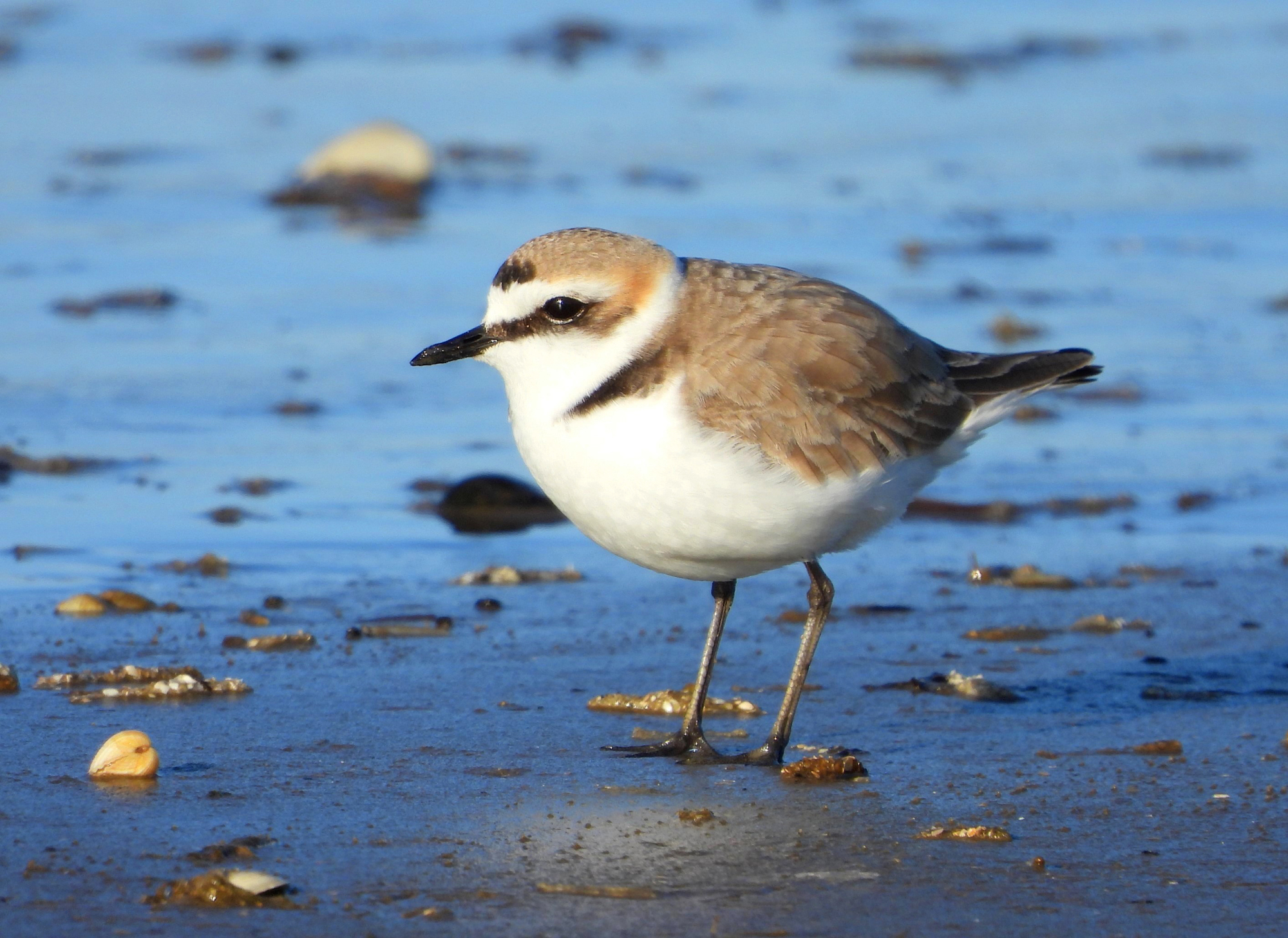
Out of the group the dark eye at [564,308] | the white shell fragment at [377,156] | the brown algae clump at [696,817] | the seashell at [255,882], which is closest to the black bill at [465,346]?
the dark eye at [564,308]

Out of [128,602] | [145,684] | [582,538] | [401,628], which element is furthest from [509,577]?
[145,684]

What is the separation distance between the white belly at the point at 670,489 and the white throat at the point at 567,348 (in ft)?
0.16

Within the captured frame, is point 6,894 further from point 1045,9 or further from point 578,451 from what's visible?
point 1045,9

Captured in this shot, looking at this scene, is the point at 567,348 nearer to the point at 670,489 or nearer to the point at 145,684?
the point at 670,489

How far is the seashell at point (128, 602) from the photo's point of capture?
5.44m

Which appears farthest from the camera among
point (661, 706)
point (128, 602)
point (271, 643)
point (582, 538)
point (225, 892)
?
point (582, 538)

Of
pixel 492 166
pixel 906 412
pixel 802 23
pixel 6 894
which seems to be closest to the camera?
pixel 6 894

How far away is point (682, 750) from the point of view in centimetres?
454

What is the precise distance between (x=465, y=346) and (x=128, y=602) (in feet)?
4.89

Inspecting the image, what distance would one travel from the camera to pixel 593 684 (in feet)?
16.4

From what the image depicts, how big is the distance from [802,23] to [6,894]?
15.0 meters

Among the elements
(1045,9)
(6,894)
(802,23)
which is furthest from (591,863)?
(1045,9)

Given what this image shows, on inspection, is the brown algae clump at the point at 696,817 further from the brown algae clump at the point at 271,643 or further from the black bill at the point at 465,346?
the brown algae clump at the point at 271,643

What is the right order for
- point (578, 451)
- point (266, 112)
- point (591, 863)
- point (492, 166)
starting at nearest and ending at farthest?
point (591, 863) → point (578, 451) → point (492, 166) → point (266, 112)
